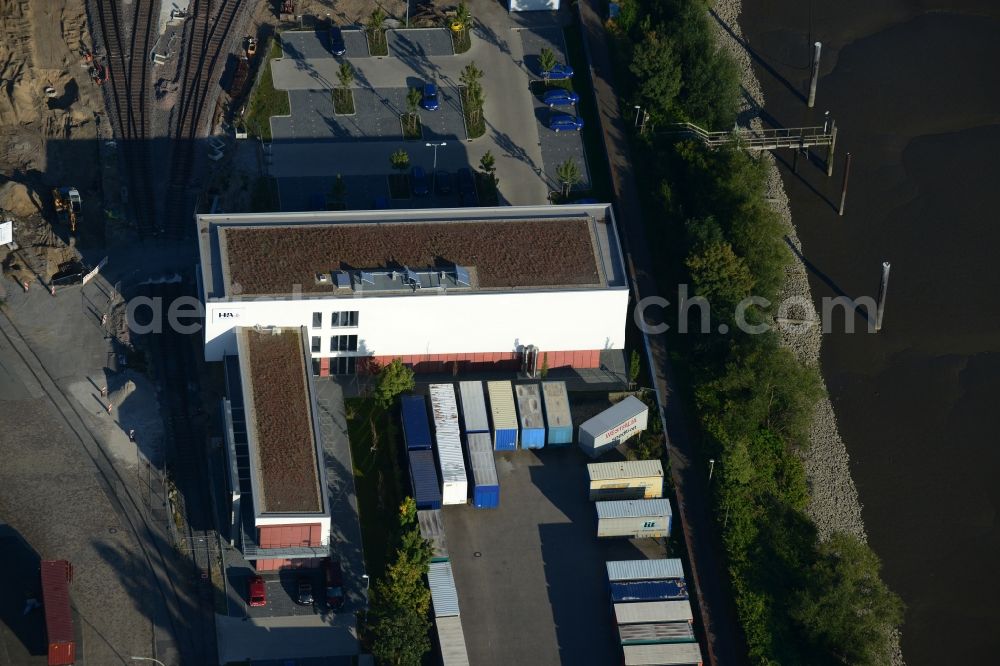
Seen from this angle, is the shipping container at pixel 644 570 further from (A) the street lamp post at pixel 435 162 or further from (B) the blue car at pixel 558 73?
(B) the blue car at pixel 558 73

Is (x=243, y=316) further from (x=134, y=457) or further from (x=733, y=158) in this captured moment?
(x=733, y=158)

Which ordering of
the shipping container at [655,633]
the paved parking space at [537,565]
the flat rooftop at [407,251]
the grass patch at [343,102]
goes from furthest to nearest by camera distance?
the grass patch at [343,102], the flat rooftop at [407,251], the paved parking space at [537,565], the shipping container at [655,633]

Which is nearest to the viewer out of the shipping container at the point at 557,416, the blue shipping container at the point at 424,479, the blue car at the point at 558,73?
the blue shipping container at the point at 424,479

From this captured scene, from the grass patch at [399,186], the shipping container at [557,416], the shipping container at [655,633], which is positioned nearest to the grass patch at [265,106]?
the grass patch at [399,186]

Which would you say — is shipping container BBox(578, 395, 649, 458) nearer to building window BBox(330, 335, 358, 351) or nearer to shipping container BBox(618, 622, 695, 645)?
shipping container BBox(618, 622, 695, 645)

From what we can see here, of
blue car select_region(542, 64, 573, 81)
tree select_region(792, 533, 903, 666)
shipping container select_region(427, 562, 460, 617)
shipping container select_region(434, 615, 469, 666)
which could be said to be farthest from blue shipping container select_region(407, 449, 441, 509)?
blue car select_region(542, 64, 573, 81)

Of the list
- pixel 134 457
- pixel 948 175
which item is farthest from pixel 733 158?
pixel 134 457
